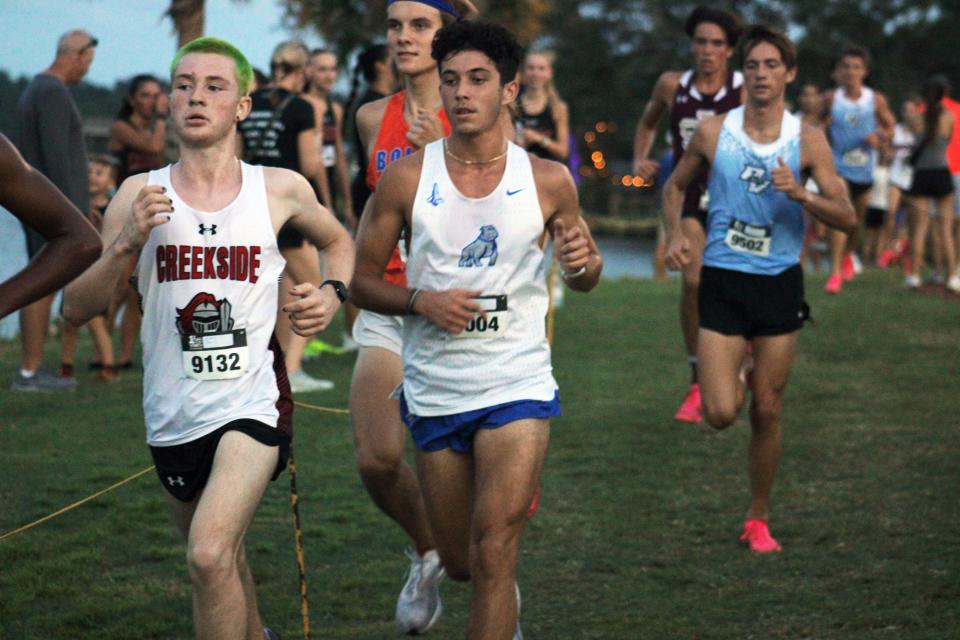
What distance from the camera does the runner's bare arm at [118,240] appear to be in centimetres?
421

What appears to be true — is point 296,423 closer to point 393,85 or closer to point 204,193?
point 393,85

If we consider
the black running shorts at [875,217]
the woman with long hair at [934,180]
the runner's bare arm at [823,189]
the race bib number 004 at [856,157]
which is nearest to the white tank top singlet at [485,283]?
the runner's bare arm at [823,189]

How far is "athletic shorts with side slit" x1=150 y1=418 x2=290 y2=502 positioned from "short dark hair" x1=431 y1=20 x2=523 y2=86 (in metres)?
1.43

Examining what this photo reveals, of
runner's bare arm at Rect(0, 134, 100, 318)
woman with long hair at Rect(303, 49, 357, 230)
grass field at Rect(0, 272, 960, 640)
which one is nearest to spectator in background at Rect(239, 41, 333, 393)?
grass field at Rect(0, 272, 960, 640)

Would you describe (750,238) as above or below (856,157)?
above

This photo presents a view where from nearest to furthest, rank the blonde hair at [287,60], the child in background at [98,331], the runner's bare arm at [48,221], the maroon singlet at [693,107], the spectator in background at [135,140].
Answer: the runner's bare arm at [48,221], the maroon singlet at [693,107], the blonde hair at [287,60], the child in background at [98,331], the spectator in background at [135,140]

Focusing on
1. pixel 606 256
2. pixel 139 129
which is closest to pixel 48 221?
pixel 139 129

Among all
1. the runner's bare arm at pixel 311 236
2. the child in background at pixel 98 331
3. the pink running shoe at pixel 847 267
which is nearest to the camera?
the runner's bare arm at pixel 311 236

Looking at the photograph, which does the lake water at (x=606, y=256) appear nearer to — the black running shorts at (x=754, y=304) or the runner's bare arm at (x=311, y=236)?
the runner's bare arm at (x=311, y=236)

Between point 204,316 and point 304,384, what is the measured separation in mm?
6057

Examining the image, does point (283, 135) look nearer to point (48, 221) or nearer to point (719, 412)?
point (719, 412)

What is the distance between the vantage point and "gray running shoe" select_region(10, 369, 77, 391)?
34.8 feet

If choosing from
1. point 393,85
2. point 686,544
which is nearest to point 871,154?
point 393,85

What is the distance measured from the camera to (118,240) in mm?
4273
